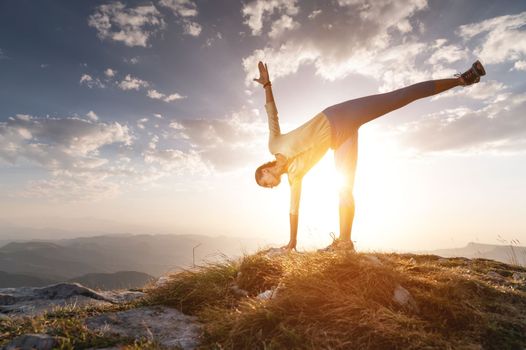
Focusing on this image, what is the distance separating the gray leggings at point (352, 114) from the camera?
20.6 feet

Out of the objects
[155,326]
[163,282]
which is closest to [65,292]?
[163,282]

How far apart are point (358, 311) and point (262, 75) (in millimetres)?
5978

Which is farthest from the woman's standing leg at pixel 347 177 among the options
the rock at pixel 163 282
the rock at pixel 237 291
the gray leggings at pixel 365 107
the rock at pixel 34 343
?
the rock at pixel 34 343

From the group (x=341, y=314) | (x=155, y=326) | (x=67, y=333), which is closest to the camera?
(x=67, y=333)

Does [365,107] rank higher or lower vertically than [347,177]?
higher

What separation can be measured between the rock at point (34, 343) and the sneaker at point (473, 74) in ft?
26.3

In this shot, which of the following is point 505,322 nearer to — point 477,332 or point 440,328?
point 477,332

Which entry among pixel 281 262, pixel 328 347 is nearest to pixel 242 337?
pixel 328 347

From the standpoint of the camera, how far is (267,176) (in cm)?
732

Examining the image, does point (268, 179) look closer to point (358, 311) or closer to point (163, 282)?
point (163, 282)

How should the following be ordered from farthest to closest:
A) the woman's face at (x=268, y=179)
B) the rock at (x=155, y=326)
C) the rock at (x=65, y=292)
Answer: the woman's face at (x=268, y=179) → the rock at (x=65, y=292) → the rock at (x=155, y=326)

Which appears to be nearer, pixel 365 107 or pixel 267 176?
pixel 365 107

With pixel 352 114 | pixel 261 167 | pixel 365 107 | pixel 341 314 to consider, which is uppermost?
pixel 365 107

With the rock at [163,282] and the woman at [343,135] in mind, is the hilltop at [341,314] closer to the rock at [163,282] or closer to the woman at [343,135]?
the rock at [163,282]
